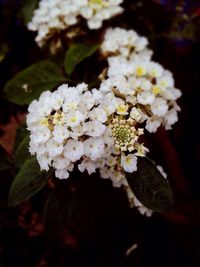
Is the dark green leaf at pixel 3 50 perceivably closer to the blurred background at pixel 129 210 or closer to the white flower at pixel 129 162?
the blurred background at pixel 129 210

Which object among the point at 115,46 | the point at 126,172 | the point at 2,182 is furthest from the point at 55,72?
the point at 126,172

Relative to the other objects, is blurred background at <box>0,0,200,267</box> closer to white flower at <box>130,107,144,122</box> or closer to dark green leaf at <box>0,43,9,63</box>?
dark green leaf at <box>0,43,9,63</box>

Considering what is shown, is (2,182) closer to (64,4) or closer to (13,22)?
(64,4)

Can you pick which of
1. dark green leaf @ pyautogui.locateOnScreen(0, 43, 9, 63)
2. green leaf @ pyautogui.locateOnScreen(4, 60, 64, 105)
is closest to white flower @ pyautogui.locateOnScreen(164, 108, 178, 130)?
green leaf @ pyautogui.locateOnScreen(4, 60, 64, 105)

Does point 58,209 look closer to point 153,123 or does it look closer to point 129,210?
point 129,210

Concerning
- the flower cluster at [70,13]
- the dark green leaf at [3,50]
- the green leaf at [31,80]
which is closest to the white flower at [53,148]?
the green leaf at [31,80]

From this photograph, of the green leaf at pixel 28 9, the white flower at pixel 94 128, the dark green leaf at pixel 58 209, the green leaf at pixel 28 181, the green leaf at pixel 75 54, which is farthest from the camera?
the green leaf at pixel 28 9

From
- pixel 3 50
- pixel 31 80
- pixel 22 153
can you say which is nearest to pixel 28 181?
pixel 22 153
